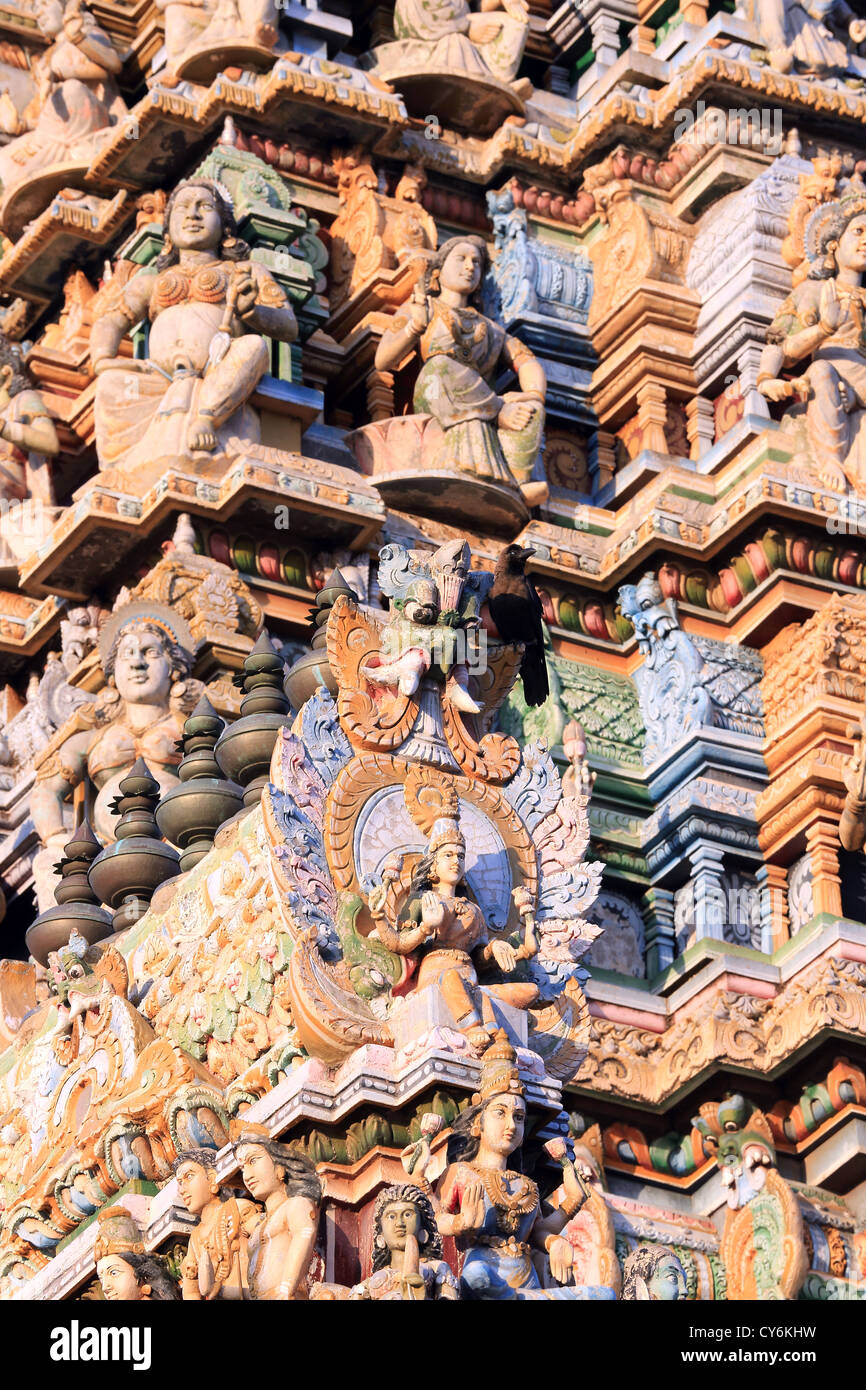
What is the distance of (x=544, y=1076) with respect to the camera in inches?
859

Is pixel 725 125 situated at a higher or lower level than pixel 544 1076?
higher

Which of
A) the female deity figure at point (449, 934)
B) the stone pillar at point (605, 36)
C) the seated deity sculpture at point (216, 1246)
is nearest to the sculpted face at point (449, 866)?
the female deity figure at point (449, 934)

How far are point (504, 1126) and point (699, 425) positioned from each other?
62.0ft

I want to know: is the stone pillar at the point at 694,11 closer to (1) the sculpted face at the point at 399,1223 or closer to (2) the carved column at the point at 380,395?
(2) the carved column at the point at 380,395

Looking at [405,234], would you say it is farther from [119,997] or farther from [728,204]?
[119,997]

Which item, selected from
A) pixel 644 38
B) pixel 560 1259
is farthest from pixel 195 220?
pixel 560 1259

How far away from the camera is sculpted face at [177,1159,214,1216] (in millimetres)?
22188

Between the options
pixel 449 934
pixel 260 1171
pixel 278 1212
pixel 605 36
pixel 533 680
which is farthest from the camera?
pixel 605 36

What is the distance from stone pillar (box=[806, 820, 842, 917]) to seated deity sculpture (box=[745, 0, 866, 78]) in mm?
9091

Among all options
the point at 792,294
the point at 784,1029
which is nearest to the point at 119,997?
the point at 784,1029

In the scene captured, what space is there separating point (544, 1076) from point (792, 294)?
17864mm

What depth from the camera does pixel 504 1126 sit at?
21.1 m

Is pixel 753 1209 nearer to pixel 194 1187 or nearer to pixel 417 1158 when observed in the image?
pixel 194 1187
